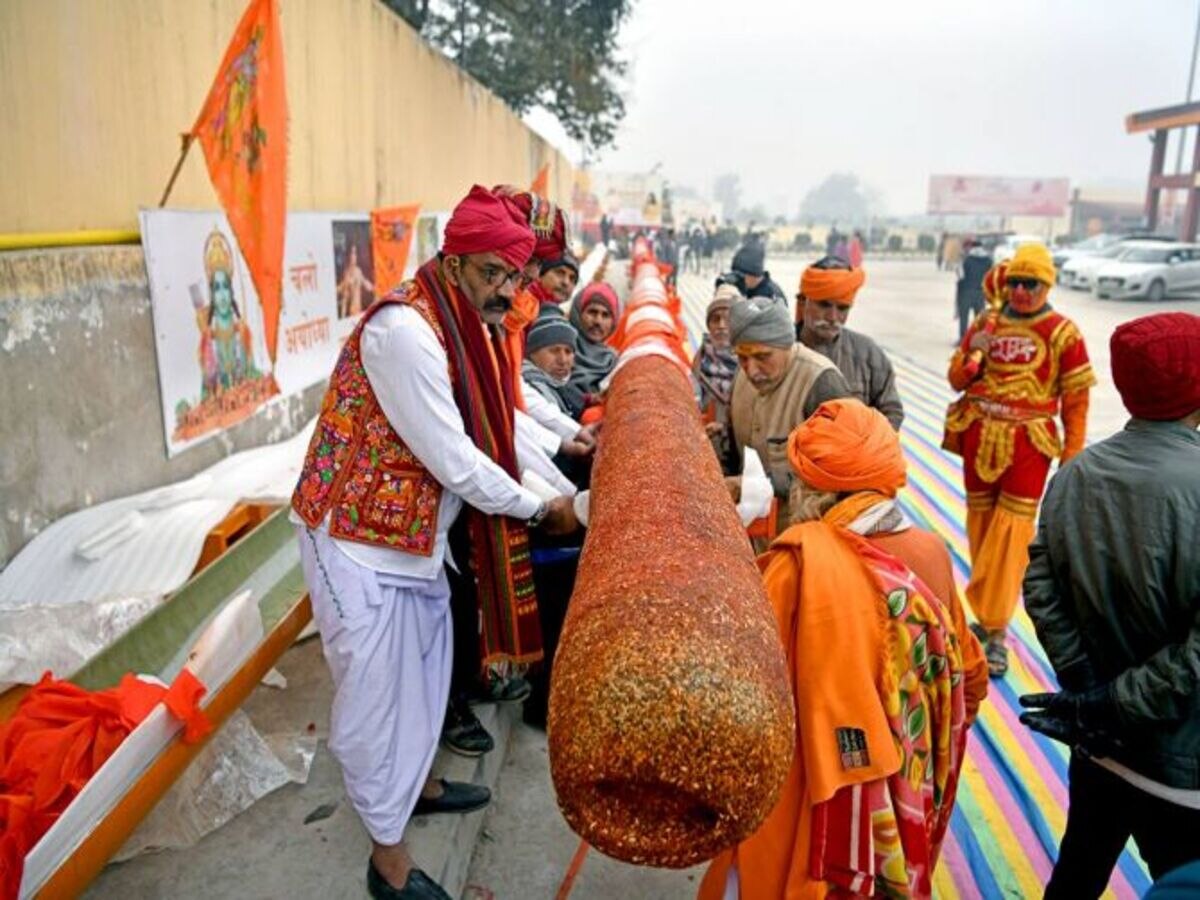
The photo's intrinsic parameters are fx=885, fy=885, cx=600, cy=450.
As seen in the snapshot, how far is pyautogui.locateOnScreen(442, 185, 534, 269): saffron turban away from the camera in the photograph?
2129 mm

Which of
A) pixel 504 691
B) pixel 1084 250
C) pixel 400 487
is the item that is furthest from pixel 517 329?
pixel 1084 250

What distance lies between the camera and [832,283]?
376cm

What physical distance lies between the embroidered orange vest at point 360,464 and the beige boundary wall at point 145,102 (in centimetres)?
166

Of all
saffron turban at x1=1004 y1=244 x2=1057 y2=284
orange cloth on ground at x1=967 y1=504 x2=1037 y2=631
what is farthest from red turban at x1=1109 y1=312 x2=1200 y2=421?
orange cloth on ground at x1=967 y1=504 x2=1037 y2=631

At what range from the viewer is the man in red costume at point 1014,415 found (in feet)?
12.7

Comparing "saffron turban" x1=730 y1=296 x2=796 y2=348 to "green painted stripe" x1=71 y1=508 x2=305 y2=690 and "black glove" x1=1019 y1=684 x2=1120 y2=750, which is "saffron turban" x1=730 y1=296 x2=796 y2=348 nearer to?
"black glove" x1=1019 y1=684 x2=1120 y2=750

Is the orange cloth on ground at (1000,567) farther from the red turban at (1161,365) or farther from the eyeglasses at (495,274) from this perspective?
the eyeglasses at (495,274)

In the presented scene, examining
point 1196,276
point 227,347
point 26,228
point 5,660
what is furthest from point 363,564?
point 1196,276

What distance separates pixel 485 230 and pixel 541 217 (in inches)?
21.8

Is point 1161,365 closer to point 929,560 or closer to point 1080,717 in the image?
point 929,560

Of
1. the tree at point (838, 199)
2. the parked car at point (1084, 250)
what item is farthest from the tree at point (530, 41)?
the tree at point (838, 199)

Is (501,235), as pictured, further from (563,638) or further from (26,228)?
(26,228)

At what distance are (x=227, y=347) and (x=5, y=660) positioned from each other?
2.22 m

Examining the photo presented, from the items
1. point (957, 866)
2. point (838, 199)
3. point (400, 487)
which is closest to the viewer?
point (400, 487)
